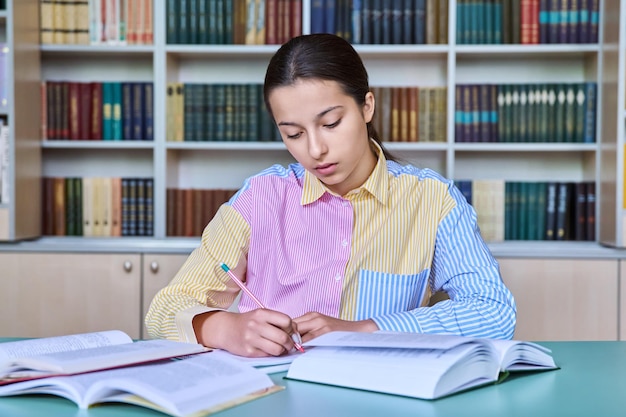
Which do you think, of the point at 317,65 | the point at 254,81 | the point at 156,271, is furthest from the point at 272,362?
the point at 254,81

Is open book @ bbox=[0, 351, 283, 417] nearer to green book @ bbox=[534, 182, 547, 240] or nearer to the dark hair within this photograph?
the dark hair

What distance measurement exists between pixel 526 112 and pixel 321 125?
1.70 metres

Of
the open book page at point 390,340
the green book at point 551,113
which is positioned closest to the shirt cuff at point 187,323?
the open book page at point 390,340

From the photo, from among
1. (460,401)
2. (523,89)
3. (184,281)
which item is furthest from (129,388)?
(523,89)

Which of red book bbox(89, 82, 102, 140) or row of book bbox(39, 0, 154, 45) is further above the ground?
row of book bbox(39, 0, 154, 45)

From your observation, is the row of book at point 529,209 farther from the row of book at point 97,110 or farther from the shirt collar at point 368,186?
the shirt collar at point 368,186

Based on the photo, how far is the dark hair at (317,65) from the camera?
151cm

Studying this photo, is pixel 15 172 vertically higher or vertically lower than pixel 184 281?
higher

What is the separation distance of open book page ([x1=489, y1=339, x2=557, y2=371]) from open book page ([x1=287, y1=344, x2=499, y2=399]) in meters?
0.04

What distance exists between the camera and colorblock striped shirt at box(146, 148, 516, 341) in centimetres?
158

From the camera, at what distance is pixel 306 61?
4.98 ft

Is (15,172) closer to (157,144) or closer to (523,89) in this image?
(157,144)

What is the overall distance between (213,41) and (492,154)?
3.83ft

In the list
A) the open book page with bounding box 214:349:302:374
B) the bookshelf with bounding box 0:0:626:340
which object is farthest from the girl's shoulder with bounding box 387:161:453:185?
the bookshelf with bounding box 0:0:626:340
